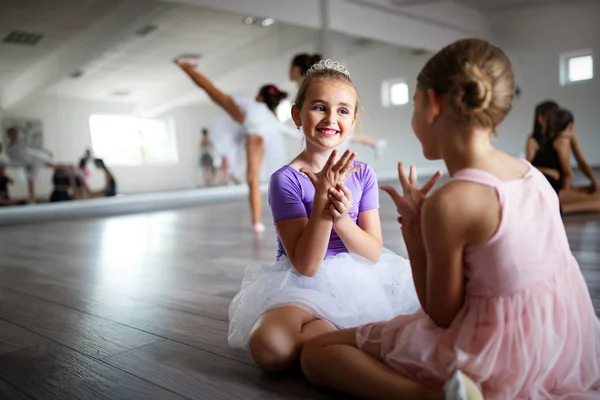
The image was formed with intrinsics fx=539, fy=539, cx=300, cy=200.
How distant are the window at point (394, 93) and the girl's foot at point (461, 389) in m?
9.73

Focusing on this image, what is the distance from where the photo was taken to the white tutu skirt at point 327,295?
133cm

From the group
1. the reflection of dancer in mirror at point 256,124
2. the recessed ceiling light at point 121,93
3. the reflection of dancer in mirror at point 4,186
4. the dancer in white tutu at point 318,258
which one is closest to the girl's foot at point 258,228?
the reflection of dancer in mirror at point 256,124

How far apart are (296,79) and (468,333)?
7.73 feet

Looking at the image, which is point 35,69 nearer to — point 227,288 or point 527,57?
point 227,288

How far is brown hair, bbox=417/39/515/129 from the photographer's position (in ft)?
2.70

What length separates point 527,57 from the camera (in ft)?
36.9

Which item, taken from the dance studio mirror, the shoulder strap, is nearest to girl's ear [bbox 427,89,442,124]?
the shoulder strap

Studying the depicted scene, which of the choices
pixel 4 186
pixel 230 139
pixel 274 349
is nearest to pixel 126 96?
pixel 4 186

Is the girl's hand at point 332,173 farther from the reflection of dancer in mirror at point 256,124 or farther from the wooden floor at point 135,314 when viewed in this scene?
the reflection of dancer in mirror at point 256,124

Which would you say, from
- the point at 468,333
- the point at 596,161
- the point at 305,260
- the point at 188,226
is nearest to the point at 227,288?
the point at 305,260

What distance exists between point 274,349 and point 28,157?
529 centimetres

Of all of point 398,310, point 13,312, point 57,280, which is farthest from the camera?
point 57,280

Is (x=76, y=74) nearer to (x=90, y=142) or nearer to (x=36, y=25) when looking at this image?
(x=36, y=25)

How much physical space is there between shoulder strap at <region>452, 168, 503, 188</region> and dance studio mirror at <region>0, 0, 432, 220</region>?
3.33m
